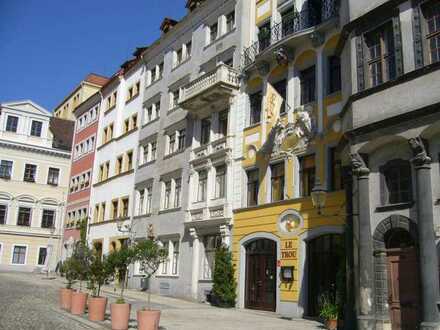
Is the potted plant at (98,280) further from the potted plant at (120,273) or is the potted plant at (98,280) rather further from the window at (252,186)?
the window at (252,186)

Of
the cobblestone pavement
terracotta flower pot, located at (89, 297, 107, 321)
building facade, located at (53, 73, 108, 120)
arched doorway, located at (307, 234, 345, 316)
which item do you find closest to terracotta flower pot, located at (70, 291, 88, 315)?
the cobblestone pavement

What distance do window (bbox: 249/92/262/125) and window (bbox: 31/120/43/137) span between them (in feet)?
120

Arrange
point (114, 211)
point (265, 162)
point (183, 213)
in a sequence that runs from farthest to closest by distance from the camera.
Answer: point (114, 211)
point (183, 213)
point (265, 162)

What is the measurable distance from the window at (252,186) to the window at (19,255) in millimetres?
36387

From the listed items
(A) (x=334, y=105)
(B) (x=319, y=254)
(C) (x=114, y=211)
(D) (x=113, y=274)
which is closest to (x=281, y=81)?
(A) (x=334, y=105)

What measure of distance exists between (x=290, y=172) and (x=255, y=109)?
16.1ft

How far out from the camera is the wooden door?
13.9 meters

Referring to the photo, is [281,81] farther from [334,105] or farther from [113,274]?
[113,274]

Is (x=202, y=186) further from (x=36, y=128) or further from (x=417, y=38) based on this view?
(x=36, y=128)

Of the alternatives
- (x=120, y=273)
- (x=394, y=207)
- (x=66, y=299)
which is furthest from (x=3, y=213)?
(x=394, y=207)

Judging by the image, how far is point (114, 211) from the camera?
39.3 metres

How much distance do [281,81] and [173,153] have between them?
10.3 m

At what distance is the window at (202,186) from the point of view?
27.8 m

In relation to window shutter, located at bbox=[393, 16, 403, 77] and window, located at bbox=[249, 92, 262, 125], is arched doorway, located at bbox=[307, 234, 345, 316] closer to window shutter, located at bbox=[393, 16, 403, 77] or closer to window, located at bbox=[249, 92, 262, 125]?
window shutter, located at bbox=[393, 16, 403, 77]
